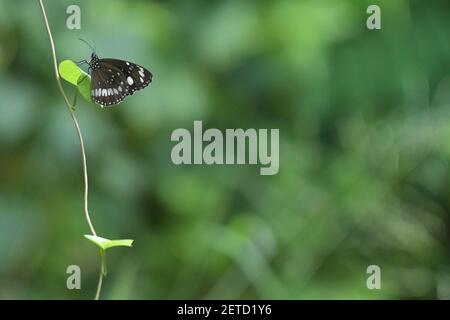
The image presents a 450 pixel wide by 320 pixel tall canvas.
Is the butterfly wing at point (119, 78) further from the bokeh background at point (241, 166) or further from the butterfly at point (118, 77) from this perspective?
the bokeh background at point (241, 166)

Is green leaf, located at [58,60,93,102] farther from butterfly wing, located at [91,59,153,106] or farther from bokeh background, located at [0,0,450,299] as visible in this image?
bokeh background, located at [0,0,450,299]

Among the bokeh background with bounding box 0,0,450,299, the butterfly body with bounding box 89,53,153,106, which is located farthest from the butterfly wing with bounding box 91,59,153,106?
the bokeh background with bounding box 0,0,450,299

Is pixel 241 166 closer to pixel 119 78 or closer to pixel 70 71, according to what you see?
pixel 119 78

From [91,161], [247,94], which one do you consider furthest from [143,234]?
[247,94]

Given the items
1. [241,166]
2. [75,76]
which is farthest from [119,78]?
[241,166]
